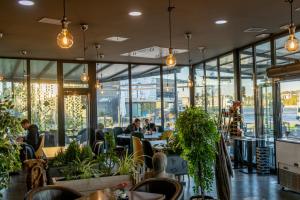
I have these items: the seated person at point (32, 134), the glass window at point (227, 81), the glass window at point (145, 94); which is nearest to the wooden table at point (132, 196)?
the seated person at point (32, 134)

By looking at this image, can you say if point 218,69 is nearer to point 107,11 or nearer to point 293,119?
point 293,119

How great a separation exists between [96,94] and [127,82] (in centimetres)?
116

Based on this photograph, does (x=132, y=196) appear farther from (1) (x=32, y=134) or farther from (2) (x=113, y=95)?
(2) (x=113, y=95)

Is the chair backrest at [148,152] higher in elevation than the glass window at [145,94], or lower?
lower

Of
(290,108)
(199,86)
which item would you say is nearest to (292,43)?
(290,108)

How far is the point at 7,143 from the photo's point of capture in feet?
10.2

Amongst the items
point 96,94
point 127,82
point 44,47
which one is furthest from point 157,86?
point 44,47

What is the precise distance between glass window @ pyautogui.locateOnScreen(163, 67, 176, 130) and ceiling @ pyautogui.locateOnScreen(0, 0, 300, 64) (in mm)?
2904

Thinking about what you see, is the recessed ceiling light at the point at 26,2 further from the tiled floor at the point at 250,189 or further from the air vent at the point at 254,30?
the air vent at the point at 254,30

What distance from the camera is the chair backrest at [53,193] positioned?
9.94 ft

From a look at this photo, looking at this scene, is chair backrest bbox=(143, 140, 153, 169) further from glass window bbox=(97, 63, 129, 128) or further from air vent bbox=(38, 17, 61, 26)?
glass window bbox=(97, 63, 129, 128)

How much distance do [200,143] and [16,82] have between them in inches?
276

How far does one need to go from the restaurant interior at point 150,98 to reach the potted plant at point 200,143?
0.01m

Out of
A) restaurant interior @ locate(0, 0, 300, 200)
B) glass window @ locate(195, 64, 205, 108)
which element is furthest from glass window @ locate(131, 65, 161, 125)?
glass window @ locate(195, 64, 205, 108)
